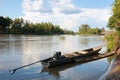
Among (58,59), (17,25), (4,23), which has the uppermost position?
(4,23)

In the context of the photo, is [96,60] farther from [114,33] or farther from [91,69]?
[114,33]

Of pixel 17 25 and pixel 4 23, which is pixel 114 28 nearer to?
pixel 4 23

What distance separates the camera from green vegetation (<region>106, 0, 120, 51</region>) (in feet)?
132

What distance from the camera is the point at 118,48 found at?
38.9m

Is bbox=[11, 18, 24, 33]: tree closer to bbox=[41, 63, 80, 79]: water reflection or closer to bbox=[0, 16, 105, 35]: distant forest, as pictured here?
bbox=[0, 16, 105, 35]: distant forest

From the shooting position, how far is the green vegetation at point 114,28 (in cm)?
4019

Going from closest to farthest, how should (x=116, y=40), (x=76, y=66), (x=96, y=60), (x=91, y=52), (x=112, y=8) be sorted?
1. (x=76, y=66)
2. (x=96, y=60)
3. (x=91, y=52)
4. (x=116, y=40)
5. (x=112, y=8)

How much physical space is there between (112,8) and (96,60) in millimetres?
17393

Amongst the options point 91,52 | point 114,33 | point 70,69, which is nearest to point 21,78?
point 70,69

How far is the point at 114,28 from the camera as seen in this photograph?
4469 centimetres

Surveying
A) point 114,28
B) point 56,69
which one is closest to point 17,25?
point 114,28

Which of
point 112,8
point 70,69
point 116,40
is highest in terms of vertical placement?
point 112,8

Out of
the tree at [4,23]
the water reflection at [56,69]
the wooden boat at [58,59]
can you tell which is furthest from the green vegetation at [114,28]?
the tree at [4,23]

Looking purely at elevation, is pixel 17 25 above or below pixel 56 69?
above
